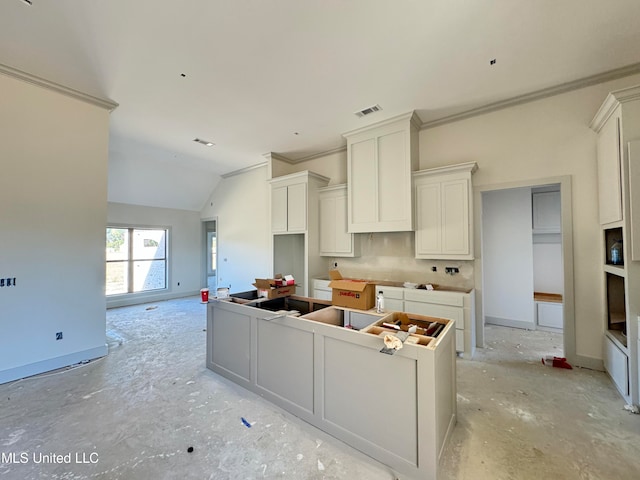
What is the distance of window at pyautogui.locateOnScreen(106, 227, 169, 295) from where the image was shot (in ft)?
22.0

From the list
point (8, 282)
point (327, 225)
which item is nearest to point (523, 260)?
point (327, 225)

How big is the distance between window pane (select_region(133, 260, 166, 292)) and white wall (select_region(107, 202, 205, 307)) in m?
0.20

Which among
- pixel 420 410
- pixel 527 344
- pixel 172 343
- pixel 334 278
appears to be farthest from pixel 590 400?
pixel 172 343

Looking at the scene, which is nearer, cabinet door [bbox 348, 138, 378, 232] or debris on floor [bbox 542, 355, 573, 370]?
debris on floor [bbox 542, 355, 573, 370]

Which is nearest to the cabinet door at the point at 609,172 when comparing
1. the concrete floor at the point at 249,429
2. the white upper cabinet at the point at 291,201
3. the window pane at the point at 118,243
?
the concrete floor at the point at 249,429

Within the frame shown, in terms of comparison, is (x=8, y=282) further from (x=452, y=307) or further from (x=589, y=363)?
(x=589, y=363)

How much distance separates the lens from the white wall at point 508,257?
459 cm

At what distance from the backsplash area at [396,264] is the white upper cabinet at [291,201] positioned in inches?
42.1

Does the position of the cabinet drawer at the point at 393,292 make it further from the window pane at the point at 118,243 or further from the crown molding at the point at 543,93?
the window pane at the point at 118,243

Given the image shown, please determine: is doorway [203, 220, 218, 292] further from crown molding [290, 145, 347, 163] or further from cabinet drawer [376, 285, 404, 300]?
cabinet drawer [376, 285, 404, 300]

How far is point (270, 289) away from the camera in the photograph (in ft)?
10.3

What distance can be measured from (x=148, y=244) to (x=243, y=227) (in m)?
2.85

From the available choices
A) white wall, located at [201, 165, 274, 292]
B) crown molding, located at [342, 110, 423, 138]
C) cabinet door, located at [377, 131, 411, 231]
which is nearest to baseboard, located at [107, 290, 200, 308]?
white wall, located at [201, 165, 274, 292]

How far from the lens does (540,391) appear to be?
8.79ft
